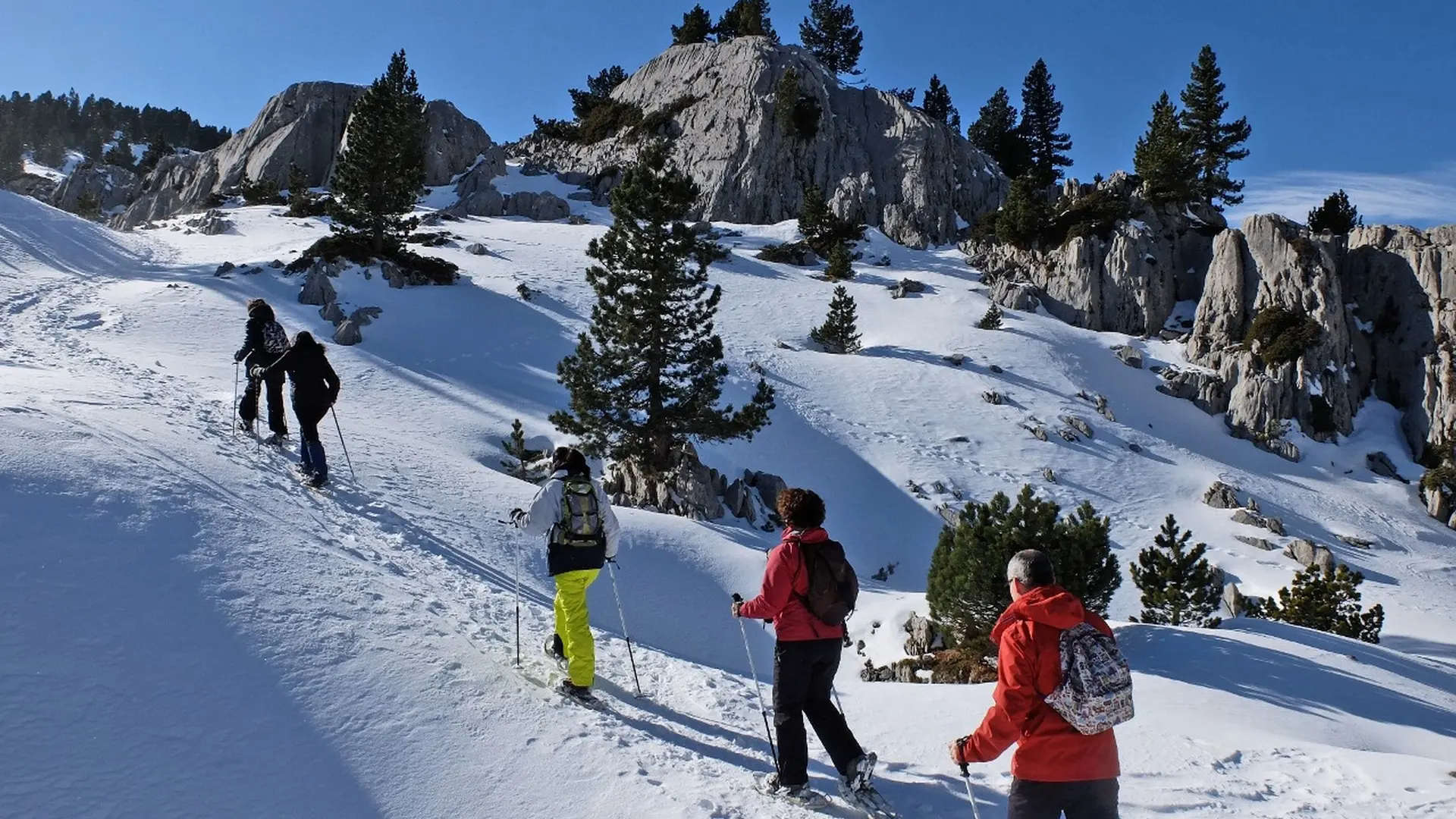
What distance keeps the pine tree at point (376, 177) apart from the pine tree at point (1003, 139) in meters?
52.2

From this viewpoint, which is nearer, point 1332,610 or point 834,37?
point 1332,610

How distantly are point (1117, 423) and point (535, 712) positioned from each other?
92.6 ft

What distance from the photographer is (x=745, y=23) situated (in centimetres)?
7012

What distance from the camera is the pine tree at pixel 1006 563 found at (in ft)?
36.5

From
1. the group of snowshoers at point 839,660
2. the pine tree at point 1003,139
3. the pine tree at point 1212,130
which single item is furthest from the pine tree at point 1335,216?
the group of snowshoers at point 839,660

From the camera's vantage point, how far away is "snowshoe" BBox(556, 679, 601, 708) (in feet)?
21.2

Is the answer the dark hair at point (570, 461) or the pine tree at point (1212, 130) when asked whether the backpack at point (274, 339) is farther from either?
the pine tree at point (1212, 130)

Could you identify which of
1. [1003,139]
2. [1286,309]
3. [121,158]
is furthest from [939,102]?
[121,158]

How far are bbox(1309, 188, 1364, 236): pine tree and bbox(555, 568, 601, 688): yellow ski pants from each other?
5434cm

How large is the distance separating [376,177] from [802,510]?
3330 cm

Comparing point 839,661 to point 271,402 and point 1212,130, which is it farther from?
point 1212,130

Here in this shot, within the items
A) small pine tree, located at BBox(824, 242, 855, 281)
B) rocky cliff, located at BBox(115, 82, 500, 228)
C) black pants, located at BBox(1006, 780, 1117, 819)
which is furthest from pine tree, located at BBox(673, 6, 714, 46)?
black pants, located at BBox(1006, 780, 1117, 819)

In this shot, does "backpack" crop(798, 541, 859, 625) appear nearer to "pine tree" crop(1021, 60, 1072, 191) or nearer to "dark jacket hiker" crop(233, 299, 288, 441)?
"dark jacket hiker" crop(233, 299, 288, 441)

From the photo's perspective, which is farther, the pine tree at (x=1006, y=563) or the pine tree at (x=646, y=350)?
the pine tree at (x=646, y=350)
